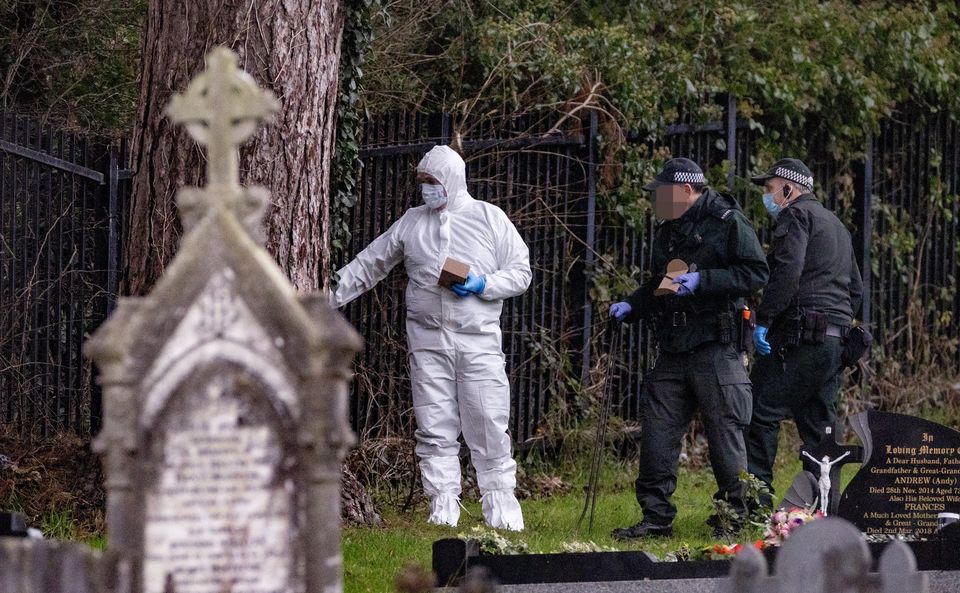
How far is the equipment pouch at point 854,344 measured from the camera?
891cm

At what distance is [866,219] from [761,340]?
13.9ft

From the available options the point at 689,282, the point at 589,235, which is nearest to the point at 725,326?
the point at 689,282

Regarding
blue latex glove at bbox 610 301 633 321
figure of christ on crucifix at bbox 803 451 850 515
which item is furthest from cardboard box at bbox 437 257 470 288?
figure of christ on crucifix at bbox 803 451 850 515

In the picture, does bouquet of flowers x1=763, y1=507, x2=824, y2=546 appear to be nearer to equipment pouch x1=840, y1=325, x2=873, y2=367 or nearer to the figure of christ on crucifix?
the figure of christ on crucifix

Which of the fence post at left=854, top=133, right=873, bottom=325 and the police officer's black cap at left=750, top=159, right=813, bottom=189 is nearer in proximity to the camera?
the police officer's black cap at left=750, top=159, right=813, bottom=189

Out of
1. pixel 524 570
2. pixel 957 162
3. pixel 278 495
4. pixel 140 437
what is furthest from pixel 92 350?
pixel 957 162

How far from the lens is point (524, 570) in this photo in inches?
231

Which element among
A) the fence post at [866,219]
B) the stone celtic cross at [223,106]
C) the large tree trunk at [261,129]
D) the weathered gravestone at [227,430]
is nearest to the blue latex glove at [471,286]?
the large tree trunk at [261,129]

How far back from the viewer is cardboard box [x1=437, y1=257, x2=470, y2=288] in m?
8.04

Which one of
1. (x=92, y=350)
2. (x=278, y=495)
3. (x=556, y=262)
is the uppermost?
(x=556, y=262)

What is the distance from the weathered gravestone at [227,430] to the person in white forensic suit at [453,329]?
4.14 m

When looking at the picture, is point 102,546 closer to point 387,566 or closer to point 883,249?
point 387,566

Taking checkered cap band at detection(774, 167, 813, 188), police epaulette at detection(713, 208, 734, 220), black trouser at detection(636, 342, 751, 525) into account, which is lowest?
black trouser at detection(636, 342, 751, 525)

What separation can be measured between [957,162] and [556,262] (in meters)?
5.10
